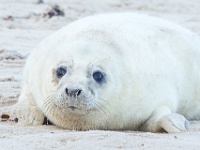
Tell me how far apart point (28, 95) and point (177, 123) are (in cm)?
118

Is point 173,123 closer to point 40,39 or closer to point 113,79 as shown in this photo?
point 113,79

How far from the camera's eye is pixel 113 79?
18.4ft

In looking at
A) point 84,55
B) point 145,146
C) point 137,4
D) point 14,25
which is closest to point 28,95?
point 84,55

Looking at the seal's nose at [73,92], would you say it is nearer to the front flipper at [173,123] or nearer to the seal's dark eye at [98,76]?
the seal's dark eye at [98,76]

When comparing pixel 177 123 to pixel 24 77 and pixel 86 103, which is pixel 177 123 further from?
pixel 24 77

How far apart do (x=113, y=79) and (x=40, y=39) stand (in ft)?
15.2

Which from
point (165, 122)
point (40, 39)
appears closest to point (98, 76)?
point (165, 122)

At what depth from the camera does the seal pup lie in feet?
17.9

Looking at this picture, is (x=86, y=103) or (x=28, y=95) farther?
(x=28, y=95)

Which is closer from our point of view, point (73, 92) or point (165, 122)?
point (73, 92)

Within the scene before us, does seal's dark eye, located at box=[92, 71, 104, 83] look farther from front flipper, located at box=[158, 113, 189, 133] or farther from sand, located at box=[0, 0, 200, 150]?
front flipper, located at box=[158, 113, 189, 133]

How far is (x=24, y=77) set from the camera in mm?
6355

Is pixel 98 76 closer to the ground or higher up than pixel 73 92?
higher up

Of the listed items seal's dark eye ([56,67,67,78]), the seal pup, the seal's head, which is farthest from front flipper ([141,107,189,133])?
seal's dark eye ([56,67,67,78])
